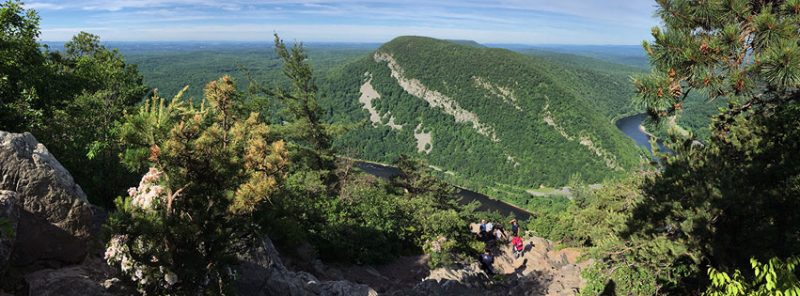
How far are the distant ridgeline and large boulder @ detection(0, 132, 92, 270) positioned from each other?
77.1 metres

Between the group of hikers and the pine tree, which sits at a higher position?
the pine tree

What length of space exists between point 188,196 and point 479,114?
436ft

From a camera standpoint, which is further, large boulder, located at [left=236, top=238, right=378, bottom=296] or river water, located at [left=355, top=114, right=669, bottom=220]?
river water, located at [left=355, top=114, right=669, bottom=220]

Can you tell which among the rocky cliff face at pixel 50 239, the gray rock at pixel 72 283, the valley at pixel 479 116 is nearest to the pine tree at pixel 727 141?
the rocky cliff face at pixel 50 239

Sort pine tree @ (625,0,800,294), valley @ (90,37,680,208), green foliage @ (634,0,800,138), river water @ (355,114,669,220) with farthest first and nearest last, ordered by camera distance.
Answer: valley @ (90,37,680,208) < river water @ (355,114,669,220) < pine tree @ (625,0,800,294) < green foliage @ (634,0,800,138)

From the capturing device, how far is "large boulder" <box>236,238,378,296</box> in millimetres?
8609

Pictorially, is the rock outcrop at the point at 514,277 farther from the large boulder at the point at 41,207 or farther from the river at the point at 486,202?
the river at the point at 486,202

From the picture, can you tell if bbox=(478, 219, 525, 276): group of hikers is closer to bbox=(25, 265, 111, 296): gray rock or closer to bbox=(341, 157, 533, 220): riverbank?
bbox=(25, 265, 111, 296): gray rock

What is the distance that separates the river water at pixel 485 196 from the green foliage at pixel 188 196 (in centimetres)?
3033

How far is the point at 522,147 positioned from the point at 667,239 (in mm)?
112059

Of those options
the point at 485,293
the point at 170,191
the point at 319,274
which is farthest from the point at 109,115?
the point at 485,293

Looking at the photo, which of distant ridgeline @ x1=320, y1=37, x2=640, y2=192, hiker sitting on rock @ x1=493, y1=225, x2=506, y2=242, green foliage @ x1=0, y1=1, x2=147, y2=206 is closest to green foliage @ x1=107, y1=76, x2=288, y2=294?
green foliage @ x1=0, y1=1, x2=147, y2=206

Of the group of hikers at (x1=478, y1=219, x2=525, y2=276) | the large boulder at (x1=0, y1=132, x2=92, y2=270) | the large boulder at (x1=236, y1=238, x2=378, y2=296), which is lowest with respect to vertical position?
the group of hikers at (x1=478, y1=219, x2=525, y2=276)

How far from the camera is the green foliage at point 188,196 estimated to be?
16.4 ft
